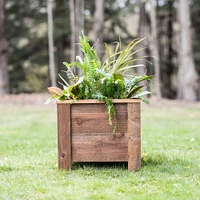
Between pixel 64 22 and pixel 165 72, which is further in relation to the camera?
pixel 165 72

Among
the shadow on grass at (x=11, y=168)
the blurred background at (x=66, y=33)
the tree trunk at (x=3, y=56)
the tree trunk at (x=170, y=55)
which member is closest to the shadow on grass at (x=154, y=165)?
the shadow on grass at (x=11, y=168)

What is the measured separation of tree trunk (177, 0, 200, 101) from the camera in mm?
17641

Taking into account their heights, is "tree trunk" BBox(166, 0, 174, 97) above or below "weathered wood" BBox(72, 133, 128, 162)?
above

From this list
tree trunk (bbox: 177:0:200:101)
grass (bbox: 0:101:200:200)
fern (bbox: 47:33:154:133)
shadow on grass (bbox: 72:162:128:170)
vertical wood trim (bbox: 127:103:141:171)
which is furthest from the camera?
tree trunk (bbox: 177:0:200:101)

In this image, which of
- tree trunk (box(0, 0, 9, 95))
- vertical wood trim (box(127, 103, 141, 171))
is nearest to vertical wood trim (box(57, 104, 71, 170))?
vertical wood trim (box(127, 103, 141, 171))

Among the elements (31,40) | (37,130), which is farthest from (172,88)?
(37,130)

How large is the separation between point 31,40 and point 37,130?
15.8 meters

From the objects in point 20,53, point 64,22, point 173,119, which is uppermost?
point 64,22

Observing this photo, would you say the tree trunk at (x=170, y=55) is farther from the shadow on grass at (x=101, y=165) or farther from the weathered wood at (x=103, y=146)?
the weathered wood at (x=103, y=146)

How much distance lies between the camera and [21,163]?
5.09m

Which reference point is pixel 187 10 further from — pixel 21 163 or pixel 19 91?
pixel 21 163

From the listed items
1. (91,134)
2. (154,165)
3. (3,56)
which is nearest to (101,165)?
(91,134)

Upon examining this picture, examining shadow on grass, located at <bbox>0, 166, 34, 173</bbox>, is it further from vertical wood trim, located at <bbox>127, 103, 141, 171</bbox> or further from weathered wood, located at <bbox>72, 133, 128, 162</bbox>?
vertical wood trim, located at <bbox>127, 103, 141, 171</bbox>

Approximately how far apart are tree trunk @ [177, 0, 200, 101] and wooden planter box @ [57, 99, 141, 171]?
13835 mm
